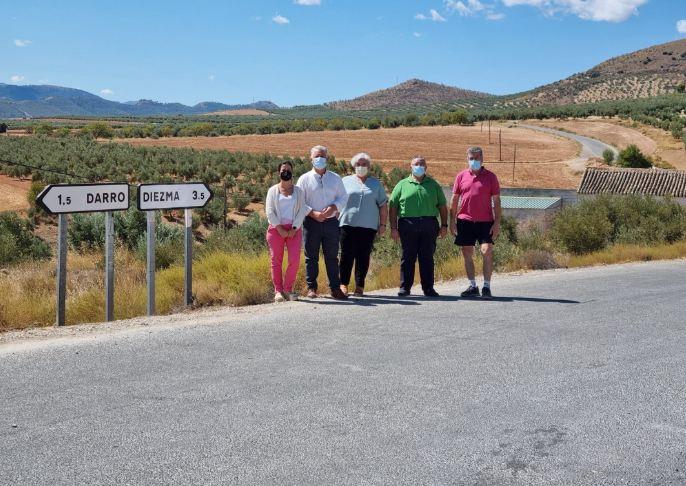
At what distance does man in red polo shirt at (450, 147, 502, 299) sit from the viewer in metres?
10.1

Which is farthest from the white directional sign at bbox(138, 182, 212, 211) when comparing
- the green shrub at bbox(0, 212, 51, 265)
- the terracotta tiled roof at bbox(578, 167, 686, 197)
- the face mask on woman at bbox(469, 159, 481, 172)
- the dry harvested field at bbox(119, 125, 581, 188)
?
the dry harvested field at bbox(119, 125, 581, 188)

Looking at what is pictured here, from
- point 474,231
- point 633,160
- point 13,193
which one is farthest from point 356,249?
point 633,160

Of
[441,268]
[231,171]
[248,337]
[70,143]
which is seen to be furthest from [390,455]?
[70,143]

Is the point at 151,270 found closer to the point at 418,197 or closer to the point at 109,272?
the point at 109,272

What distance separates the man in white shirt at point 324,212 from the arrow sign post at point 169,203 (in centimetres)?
128

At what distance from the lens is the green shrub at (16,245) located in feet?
62.7

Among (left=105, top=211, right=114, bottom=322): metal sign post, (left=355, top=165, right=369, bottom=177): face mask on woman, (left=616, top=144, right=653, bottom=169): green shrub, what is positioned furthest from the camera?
(left=616, top=144, right=653, bottom=169): green shrub

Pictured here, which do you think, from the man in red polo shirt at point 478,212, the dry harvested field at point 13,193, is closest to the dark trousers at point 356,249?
the man in red polo shirt at point 478,212

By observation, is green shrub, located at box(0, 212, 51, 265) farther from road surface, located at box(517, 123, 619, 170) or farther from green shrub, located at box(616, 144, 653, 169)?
green shrub, located at box(616, 144, 653, 169)

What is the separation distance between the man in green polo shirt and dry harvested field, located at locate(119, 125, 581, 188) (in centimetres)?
4795

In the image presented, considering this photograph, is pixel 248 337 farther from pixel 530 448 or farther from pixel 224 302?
pixel 530 448

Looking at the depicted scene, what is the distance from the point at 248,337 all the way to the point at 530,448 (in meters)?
3.39

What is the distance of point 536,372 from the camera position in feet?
20.7

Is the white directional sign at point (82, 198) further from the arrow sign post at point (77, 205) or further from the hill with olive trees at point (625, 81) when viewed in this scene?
the hill with olive trees at point (625, 81)
